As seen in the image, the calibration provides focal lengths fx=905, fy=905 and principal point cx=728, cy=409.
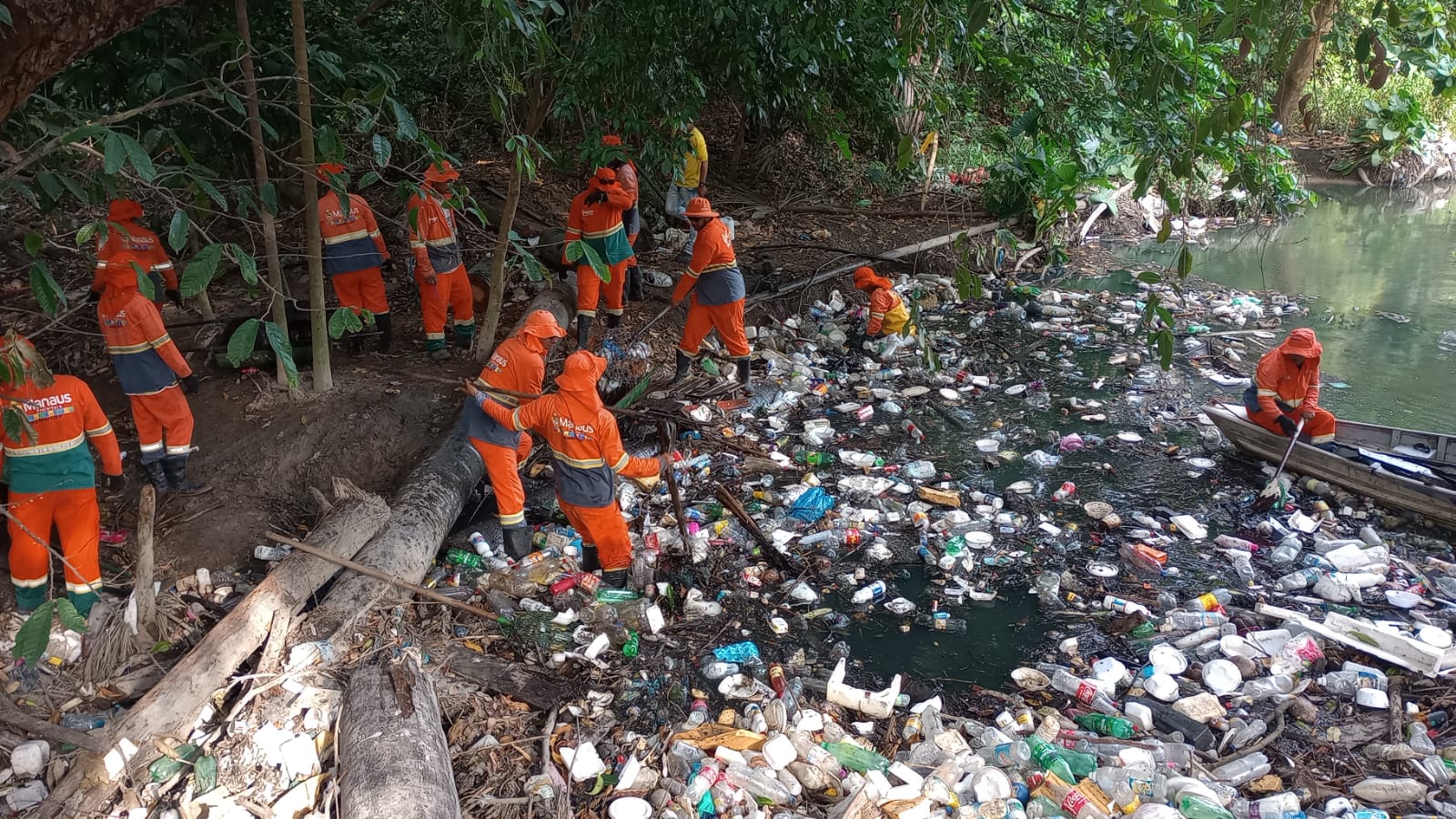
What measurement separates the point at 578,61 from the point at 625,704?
4.46 meters

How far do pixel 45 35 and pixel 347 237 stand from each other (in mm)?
3372

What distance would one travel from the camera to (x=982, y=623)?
484cm

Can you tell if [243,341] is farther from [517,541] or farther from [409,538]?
[517,541]

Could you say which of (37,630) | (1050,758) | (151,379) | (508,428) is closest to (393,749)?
(37,630)

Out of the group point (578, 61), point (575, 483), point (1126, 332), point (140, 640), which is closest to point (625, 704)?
point (575, 483)

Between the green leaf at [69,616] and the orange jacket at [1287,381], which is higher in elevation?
the green leaf at [69,616]

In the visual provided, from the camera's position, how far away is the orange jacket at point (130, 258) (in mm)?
5012

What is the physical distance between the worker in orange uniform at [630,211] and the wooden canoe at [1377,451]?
4.70m

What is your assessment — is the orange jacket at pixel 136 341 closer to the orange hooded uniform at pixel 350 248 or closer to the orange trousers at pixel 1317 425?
the orange hooded uniform at pixel 350 248

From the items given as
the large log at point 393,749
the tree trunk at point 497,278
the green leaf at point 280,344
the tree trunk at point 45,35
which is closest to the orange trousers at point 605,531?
the large log at point 393,749

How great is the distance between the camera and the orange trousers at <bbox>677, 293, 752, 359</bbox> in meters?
6.89

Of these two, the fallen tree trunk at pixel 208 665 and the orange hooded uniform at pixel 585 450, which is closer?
the fallen tree trunk at pixel 208 665

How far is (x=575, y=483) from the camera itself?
464 cm

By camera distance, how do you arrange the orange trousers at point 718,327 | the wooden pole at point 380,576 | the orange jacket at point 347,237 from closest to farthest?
the wooden pole at point 380,576
the orange jacket at point 347,237
the orange trousers at point 718,327
